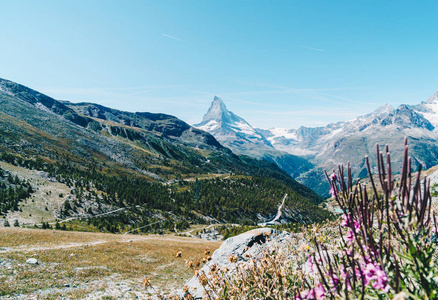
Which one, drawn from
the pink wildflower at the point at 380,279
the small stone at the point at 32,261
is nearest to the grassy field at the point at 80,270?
the small stone at the point at 32,261

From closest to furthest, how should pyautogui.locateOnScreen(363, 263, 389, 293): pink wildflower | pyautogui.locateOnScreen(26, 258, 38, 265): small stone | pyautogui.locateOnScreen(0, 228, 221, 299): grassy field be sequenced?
1. pyautogui.locateOnScreen(363, 263, 389, 293): pink wildflower
2. pyautogui.locateOnScreen(0, 228, 221, 299): grassy field
3. pyautogui.locateOnScreen(26, 258, 38, 265): small stone

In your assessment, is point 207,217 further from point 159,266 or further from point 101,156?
point 101,156

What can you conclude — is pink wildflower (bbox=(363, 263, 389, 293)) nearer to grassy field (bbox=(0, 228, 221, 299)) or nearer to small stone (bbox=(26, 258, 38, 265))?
grassy field (bbox=(0, 228, 221, 299))

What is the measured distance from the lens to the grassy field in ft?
49.6

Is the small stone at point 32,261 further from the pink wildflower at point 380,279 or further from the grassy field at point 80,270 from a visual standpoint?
the pink wildflower at point 380,279

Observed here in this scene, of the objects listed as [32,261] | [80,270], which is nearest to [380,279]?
→ [80,270]

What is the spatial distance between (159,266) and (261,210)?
110 m

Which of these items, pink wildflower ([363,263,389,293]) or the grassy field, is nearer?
pink wildflower ([363,263,389,293])

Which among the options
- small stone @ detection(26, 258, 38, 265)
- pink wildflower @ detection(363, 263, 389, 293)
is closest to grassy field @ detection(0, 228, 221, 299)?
small stone @ detection(26, 258, 38, 265)

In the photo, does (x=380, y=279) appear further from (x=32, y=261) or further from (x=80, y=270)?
(x=32, y=261)

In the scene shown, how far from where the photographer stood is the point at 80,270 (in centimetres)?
1886

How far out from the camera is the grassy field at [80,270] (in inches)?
595

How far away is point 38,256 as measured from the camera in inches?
814

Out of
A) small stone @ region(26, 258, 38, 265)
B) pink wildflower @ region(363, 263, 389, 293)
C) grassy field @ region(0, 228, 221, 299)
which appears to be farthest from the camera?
small stone @ region(26, 258, 38, 265)
